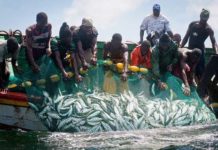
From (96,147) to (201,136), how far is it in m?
2.27

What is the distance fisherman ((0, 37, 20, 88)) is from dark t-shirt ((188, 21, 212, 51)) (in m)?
5.26

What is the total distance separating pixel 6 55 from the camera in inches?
398

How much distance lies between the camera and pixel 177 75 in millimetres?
11977

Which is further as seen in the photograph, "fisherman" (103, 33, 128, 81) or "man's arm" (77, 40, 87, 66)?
"fisherman" (103, 33, 128, 81)

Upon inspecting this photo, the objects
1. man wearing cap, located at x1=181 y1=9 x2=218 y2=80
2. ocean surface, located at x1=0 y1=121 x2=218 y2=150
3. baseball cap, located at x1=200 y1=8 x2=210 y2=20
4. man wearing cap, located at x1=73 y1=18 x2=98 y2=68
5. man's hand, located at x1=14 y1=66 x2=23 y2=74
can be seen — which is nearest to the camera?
ocean surface, located at x1=0 y1=121 x2=218 y2=150

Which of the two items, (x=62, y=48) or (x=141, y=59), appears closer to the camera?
(x=62, y=48)

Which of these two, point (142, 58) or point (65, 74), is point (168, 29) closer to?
point (142, 58)

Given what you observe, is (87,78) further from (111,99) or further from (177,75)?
(177,75)

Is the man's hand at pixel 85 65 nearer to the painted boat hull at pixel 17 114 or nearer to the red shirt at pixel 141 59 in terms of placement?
the painted boat hull at pixel 17 114

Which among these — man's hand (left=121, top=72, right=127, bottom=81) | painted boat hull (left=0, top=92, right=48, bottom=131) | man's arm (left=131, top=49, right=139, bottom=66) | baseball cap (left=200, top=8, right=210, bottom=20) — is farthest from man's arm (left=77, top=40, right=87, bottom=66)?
baseball cap (left=200, top=8, right=210, bottom=20)

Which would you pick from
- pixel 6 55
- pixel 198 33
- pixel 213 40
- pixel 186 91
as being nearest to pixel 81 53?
pixel 6 55

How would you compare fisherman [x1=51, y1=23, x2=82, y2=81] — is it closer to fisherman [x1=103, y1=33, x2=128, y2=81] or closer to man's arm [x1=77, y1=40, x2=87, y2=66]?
man's arm [x1=77, y1=40, x2=87, y2=66]

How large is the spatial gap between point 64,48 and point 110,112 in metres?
1.73

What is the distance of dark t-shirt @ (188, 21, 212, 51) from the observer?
13.0m
